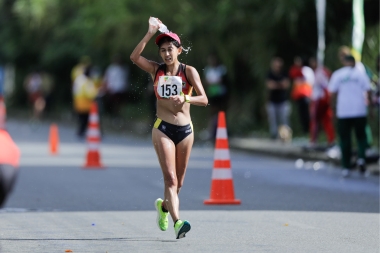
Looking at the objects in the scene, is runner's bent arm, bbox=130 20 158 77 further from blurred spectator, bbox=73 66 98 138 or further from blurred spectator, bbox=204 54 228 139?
blurred spectator, bbox=73 66 98 138

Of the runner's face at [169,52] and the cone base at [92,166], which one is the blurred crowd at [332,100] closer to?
the cone base at [92,166]

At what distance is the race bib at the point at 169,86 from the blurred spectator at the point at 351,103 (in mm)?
7818

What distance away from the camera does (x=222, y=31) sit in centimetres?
2841

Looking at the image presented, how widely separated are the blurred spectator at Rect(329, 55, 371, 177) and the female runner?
7580 millimetres

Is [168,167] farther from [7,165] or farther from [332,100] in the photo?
[332,100]

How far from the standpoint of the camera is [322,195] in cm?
1455

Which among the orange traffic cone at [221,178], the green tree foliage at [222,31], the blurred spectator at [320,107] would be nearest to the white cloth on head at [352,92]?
the green tree foliage at [222,31]

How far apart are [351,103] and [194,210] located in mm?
5431

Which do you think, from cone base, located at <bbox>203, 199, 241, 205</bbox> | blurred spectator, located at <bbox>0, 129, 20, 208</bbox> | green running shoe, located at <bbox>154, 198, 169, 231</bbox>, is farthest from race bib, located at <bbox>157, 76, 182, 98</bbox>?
cone base, located at <bbox>203, 199, 241, 205</bbox>

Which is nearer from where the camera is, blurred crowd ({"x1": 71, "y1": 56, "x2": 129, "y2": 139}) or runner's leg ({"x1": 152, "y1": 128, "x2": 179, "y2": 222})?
runner's leg ({"x1": 152, "y1": 128, "x2": 179, "y2": 222})

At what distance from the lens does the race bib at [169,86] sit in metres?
9.65

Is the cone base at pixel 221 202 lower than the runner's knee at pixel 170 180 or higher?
lower

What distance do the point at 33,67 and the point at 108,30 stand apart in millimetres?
12880

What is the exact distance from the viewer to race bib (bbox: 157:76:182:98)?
965 cm
